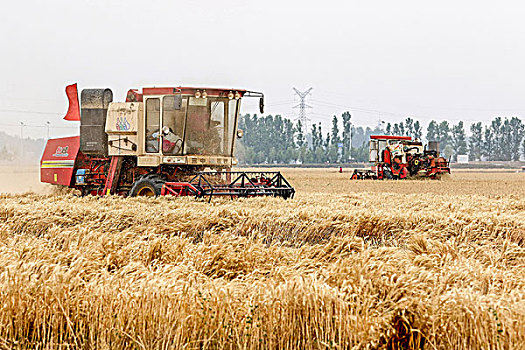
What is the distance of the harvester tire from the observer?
37.7 feet

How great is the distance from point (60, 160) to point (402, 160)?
68.1ft

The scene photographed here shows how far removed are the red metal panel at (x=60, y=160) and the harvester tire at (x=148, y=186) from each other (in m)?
2.66

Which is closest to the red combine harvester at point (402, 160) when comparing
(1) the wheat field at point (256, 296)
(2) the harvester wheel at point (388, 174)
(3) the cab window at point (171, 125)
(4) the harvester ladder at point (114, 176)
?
(2) the harvester wheel at point (388, 174)

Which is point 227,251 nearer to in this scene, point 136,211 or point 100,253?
point 100,253

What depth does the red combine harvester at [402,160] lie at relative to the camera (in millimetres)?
30922

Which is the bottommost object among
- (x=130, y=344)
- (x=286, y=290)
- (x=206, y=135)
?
(x=130, y=344)

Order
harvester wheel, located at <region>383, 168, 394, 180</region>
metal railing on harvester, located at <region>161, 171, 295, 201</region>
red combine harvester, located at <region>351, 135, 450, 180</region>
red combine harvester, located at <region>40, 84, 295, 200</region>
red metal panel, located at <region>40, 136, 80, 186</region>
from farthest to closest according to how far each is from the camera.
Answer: harvester wheel, located at <region>383, 168, 394, 180</region> → red combine harvester, located at <region>351, 135, 450, 180</region> → red metal panel, located at <region>40, 136, 80, 186</region> → red combine harvester, located at <region>40, 84, 295, 200</region> → metal railing on harvester, located at <region>161, 171, 295, 201</region>

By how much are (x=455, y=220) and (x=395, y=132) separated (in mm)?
128357

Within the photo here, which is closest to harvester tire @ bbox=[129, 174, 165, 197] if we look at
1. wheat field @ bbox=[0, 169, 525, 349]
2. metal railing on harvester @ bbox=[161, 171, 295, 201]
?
metal railing on harvester @ bbox=[161, 171, 295, 201]

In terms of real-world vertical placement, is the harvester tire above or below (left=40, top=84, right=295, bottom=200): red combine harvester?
below

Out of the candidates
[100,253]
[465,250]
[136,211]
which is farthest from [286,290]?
[136,211]

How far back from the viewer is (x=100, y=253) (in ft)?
16.4

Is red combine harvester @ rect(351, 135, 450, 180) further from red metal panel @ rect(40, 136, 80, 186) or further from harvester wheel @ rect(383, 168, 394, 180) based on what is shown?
red metal panel @ rect(40, 136, 80, 186)

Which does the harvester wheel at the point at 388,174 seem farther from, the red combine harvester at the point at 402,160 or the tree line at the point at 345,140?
the tree line at the point at 345,140
